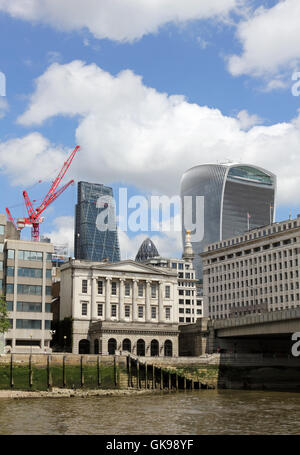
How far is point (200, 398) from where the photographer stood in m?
97.6

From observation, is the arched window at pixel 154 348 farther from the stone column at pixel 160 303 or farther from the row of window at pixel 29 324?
the row of window at pixel 29 324

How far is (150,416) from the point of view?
70312 mm

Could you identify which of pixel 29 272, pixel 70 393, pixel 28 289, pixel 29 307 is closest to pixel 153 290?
pixel 29 307

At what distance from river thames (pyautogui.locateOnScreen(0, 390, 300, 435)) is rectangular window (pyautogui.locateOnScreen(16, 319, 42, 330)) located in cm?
3800

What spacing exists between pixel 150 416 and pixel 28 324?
6616 cm

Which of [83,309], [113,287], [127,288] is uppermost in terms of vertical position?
[113,287]

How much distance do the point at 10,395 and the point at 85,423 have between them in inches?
1436

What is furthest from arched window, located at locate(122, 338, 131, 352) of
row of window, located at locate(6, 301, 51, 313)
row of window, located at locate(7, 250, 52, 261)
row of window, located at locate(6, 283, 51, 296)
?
row of window, located at locate(7, 250, 52, 261)

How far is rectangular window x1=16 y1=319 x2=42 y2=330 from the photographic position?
130 metres

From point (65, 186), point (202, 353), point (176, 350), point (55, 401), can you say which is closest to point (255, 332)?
point (202, 353)

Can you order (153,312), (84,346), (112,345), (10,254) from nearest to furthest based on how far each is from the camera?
(10,254) < (112,345) < (84,346) < (153,312)

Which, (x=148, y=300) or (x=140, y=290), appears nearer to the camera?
(x=148, y=300)

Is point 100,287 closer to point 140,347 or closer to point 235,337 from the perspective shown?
point 140,347

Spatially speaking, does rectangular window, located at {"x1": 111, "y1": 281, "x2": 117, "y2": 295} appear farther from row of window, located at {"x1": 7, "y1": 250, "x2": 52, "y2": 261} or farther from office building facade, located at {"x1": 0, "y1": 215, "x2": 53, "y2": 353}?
row of window, located at {"x1": 7, "y1": 250, "x2": 52, "y2": 261}
